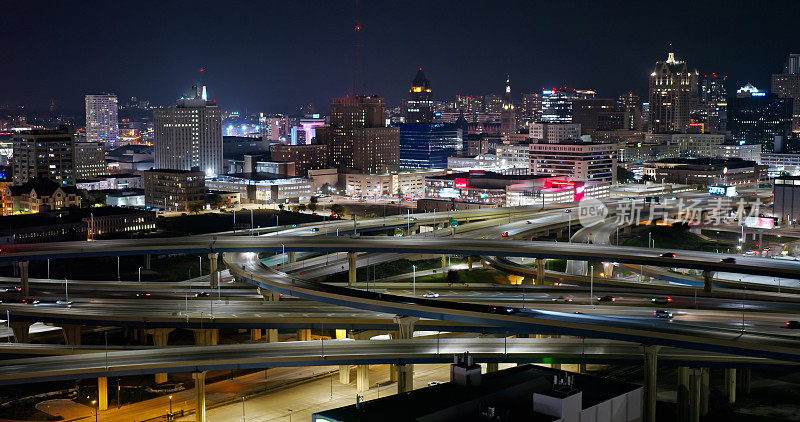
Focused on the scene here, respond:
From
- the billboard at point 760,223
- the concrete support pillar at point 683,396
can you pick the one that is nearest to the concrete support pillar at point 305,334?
the concrete support pillar at point 683,396

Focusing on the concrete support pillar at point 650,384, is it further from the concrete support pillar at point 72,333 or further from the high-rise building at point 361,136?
the high-rise building at point 361,136

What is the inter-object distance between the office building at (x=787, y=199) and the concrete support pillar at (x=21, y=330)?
271 feet

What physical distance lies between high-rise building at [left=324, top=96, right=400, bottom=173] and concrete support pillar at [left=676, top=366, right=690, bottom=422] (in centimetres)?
13430

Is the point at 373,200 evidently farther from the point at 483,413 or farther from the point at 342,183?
the point at 483,413

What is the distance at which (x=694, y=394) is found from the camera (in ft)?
133

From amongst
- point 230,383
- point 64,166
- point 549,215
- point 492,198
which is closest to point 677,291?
point 230,383

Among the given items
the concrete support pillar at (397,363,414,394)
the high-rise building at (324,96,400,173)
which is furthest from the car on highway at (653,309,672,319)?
the high-rise building at (324,96,400,173)

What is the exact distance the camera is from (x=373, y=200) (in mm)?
150250

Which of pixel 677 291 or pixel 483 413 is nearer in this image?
pixel 483 413

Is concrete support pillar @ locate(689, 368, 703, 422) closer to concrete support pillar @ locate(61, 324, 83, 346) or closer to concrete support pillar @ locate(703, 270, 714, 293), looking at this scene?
concrete support pillar @ locate(703, 270, 714, 293)

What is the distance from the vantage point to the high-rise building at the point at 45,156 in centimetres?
13575

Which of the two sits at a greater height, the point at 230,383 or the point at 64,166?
the point at 64,166

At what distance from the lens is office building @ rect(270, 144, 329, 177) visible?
176m

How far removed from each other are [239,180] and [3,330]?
97.0 metres
